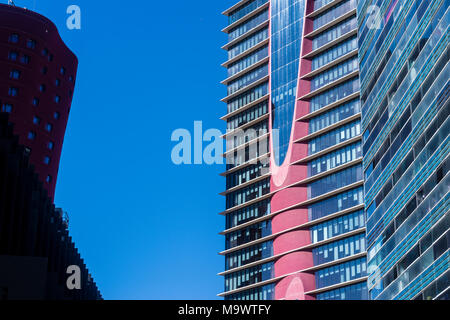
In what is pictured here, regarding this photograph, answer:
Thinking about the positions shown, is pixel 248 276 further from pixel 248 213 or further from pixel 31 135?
pixel 31 135

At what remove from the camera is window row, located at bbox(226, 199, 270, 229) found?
538 ft

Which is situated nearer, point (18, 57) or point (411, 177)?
point (411, 177)

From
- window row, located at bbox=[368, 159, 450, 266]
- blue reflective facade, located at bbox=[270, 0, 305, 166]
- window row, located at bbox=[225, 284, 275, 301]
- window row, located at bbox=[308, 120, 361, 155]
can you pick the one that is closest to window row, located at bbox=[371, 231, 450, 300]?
window row, located at bbox=[368, 159, 450, 266]

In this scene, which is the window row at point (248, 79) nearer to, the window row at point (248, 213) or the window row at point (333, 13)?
the window row at point (333, 13)

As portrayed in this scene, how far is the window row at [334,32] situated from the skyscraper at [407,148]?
30.5m

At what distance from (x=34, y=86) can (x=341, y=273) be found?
2319 inches

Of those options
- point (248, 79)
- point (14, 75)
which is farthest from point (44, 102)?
point (248, 79)

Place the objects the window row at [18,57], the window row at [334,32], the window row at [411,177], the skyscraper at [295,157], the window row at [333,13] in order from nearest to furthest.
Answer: the window row at [411,177]
the window row at [18,57]
the skyscraper at [295,157]
the window row at [334,32]
the window row at [333,13]

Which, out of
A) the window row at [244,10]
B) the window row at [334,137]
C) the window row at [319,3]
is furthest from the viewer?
the window row at [244,10]

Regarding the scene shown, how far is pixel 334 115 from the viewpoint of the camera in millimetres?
153875

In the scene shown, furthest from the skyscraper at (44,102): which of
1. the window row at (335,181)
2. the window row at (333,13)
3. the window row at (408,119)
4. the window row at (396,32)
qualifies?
the window row at (333,13)

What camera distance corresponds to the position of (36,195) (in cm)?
7844

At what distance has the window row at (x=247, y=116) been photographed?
172m
